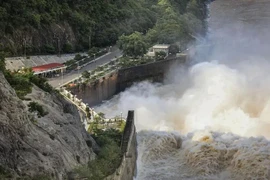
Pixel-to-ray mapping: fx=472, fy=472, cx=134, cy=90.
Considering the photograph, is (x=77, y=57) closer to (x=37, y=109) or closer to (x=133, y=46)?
(x=133, y=46)

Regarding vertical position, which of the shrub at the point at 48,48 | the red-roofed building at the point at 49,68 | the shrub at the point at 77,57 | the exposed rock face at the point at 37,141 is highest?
the exposed rock face at the point at 37,141

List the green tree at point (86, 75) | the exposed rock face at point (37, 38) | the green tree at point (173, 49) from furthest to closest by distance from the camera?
the green tree at point (173, 49), the exposed rock face at point (37, 38), the green tree at point (86, 75)

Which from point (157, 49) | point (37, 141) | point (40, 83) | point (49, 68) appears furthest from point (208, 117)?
point (37, 141)

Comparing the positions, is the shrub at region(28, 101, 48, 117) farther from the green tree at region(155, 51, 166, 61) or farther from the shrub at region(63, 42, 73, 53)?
the green tree at region(155, 51, 166, 61)

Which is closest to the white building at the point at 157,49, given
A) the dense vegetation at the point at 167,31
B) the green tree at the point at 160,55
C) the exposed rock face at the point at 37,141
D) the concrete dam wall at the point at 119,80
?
the dense vegetation at the point at 167,31

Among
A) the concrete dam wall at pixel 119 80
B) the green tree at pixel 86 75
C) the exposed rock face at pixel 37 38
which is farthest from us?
the exposed rock face at pixel 37 38

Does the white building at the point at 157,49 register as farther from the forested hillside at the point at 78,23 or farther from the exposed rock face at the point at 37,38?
the exposed rock face at the point at 37,38
